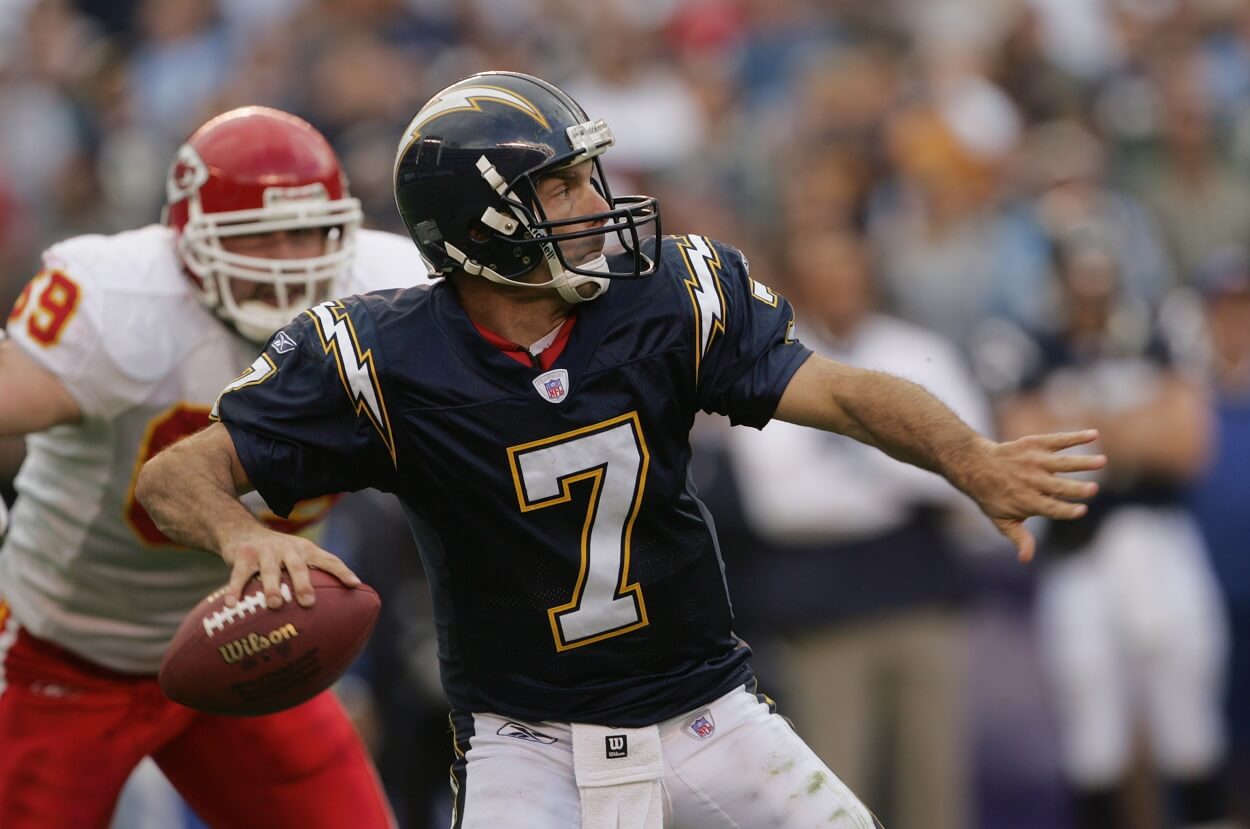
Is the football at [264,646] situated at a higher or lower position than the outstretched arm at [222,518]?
lower

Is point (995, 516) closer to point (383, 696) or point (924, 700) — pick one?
point (924, 700)

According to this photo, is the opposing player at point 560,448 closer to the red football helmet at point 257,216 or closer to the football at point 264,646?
the football at point 264,646

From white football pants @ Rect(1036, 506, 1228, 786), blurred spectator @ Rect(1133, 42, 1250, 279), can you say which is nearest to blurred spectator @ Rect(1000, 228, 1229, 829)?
white football pants @ Rect(1036, 506, 1228, 786)

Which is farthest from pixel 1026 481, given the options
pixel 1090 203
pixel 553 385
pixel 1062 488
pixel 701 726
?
pixel 1090 203

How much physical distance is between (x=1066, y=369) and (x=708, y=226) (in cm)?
192

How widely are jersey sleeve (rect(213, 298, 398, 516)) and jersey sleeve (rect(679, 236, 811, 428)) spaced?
0.60 m

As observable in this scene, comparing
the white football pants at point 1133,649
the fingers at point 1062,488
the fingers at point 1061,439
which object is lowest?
the white football pants at point 1133,649

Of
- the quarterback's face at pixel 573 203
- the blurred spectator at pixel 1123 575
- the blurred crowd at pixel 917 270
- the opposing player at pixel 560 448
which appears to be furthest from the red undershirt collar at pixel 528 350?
the blurred spectator at pixel 1123 575

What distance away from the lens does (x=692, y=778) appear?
3346mm

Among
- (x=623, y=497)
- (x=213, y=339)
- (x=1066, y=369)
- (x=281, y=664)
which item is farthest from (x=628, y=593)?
(x=1066, y=369)

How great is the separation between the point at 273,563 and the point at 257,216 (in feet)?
3.79

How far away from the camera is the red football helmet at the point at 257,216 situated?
3.95 metres

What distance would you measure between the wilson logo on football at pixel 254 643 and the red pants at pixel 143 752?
3.57 ft

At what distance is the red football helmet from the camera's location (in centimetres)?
395
